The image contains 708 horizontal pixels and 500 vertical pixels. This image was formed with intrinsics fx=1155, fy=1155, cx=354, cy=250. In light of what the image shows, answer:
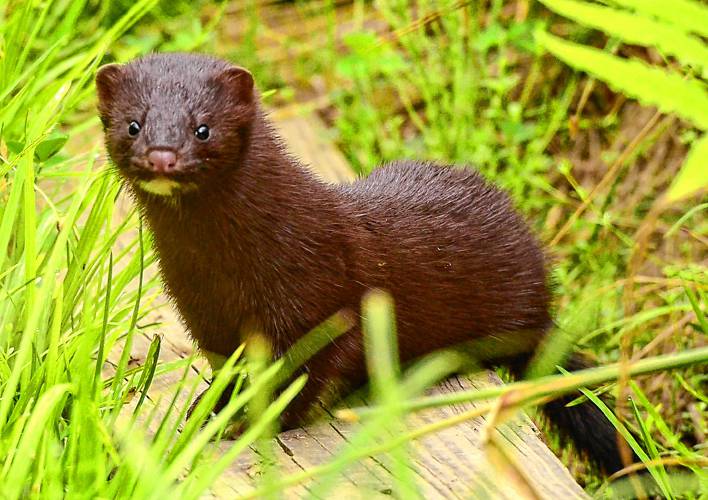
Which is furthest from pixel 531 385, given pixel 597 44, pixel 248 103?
pixel 597 44

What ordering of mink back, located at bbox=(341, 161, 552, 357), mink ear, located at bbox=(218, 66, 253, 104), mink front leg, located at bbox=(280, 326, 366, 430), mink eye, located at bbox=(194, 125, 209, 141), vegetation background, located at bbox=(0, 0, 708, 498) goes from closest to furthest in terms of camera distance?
vegetation background, located at bbox=(0, 0, 708, 498), mink eye, located at bbox=(194, 125, 209, 141), mink ear, located at bbox=(218, 66, 253, 104), mink front leg, located at bbox=(280, 326, 366, 430), mink back, located at bbox=(341, 161, 552, 357)

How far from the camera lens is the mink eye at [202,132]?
2.59 meters

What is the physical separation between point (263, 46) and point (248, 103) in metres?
3.97

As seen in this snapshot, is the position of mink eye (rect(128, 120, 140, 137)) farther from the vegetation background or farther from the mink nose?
the vegetation background

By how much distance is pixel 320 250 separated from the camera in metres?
2.94

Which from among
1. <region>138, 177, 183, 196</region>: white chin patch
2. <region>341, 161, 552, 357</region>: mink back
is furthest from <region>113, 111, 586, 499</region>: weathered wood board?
<region>138, 177, 183, 196</region>: white chin patch

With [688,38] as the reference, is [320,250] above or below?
below

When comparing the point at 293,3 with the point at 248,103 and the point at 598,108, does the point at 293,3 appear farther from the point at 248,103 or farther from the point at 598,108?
the point at 248,103

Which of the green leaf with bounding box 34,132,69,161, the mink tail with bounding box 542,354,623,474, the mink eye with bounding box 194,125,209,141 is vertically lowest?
the mink tail with bounding box 542,354,623,474

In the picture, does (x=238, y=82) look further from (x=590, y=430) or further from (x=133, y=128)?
(x=590, y=430)

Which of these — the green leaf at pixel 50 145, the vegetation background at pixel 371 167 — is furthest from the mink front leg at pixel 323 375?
the green leaf at pixel 50 145

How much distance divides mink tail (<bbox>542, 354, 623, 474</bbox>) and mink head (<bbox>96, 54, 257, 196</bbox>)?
144cm

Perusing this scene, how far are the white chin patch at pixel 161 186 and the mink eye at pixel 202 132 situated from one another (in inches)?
4.6

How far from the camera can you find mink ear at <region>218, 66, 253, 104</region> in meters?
2.72
